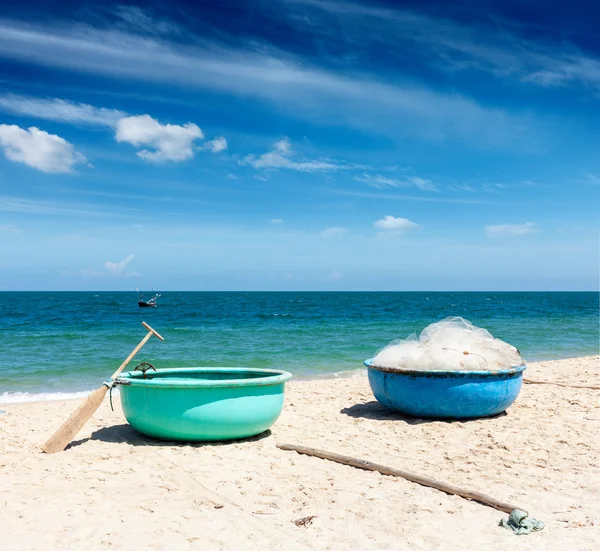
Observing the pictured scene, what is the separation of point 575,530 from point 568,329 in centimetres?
2836

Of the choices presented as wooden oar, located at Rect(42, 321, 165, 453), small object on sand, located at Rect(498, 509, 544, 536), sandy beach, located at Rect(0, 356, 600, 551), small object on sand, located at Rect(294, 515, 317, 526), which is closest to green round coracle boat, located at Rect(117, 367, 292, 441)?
sandy beach, located at Rect(0, 356, 600, 551)

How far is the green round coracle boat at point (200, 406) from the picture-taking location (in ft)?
19.9

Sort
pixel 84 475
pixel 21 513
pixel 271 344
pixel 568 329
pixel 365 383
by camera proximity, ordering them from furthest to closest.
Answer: pixel 568 329, pixel 271 344, pixel 365 383, pixel 84 475, pixel 21 513

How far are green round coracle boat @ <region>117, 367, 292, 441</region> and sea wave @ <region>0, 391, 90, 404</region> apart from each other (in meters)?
5.62

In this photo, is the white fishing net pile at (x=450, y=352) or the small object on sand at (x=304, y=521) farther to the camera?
the white fishing net pile at (x=450, y=352)

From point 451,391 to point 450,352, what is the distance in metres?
0.58

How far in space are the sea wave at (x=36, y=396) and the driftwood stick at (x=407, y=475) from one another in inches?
269

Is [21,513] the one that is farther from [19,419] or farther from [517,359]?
[517,359]

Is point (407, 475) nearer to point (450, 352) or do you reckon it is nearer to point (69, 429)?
point (450, 352)

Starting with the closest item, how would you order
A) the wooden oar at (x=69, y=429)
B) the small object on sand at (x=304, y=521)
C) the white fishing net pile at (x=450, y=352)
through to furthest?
1. the small object on sand at (x=304, y=521)
2. the wooden oar at (x=69, y=429)
3. the white fishing net pile at (x=450, y=352)

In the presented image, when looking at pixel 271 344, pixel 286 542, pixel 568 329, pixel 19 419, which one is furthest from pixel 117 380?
pixel 568 329

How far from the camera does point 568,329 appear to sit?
1157 inches

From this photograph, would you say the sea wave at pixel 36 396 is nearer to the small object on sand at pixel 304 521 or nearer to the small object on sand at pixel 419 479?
the small object on sand at pixel 419 479

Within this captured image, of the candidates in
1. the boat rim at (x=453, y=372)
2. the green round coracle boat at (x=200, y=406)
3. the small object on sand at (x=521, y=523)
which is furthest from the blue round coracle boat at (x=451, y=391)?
the small object on sand at (x=521, y=523)
